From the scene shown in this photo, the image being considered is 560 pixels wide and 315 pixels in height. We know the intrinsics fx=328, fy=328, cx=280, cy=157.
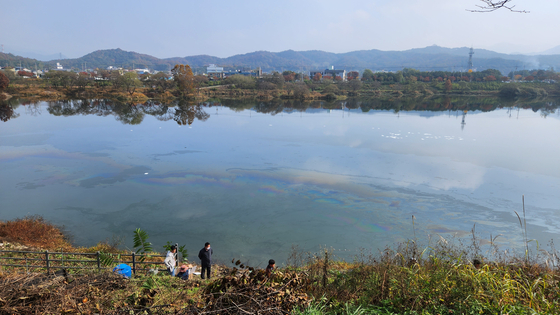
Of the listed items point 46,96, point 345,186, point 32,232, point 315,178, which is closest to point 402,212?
point 345,186

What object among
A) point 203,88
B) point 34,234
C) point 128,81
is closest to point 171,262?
point 34,234

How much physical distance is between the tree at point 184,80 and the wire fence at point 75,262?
55913mm

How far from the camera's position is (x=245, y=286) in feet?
11.1

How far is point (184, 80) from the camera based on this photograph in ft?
197

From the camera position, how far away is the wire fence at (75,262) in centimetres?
592

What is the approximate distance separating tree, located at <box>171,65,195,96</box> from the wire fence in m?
55.9

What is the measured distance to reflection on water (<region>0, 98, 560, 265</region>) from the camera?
31.1 ft

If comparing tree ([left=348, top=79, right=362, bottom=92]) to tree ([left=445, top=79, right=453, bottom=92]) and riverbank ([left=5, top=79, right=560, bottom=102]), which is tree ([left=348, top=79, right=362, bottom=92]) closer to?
riverbank ([left=5, top=79, right=560, bottom=102])

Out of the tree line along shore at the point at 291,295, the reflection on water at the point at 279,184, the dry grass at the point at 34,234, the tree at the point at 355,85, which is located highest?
the tree at the point at 355,85

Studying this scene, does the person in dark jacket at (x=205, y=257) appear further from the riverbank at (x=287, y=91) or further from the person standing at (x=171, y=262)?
the riverbank at (x=287, y=91)

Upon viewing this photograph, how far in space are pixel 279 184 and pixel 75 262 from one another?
7606mm

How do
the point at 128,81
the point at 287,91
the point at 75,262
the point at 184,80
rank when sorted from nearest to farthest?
the point at 75,262 < the point at 128,81 < the point at 184,80 < the point at 287,91

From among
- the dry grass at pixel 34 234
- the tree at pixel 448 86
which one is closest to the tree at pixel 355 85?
the tree at pixel 448 86

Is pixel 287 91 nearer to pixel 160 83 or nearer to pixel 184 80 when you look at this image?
pixel 184 80
